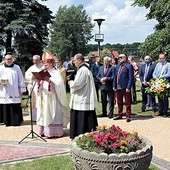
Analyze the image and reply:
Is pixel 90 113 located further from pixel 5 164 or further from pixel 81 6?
pixel 81 6

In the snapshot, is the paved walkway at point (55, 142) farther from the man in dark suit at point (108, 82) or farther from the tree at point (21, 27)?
the tree at point (21, 27)

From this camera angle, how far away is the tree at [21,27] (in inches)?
736

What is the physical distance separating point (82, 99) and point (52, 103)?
948mm

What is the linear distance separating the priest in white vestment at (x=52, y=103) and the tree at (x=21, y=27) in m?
10.7

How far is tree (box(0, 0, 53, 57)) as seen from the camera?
18703 mm

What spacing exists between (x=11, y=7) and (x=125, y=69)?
1086 cm

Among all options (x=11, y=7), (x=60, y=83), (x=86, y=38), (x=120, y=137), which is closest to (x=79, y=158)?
Answer: (x=120, y=137)

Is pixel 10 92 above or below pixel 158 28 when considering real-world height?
below

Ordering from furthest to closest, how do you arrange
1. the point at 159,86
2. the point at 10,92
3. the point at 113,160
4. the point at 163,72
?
the point at 163,72, the point at 159,86, the point at 10,92, the point at 113,160

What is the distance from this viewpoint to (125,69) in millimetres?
10242

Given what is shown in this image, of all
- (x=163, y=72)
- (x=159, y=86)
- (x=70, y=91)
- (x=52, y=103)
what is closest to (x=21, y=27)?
(x=163, y=72)

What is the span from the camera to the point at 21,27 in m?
18.3

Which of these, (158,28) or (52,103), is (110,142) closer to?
(52,103)

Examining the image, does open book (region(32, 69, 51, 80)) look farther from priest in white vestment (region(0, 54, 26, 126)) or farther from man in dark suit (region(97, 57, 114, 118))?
man in dark suit (region(97, 57, 114, 118))
